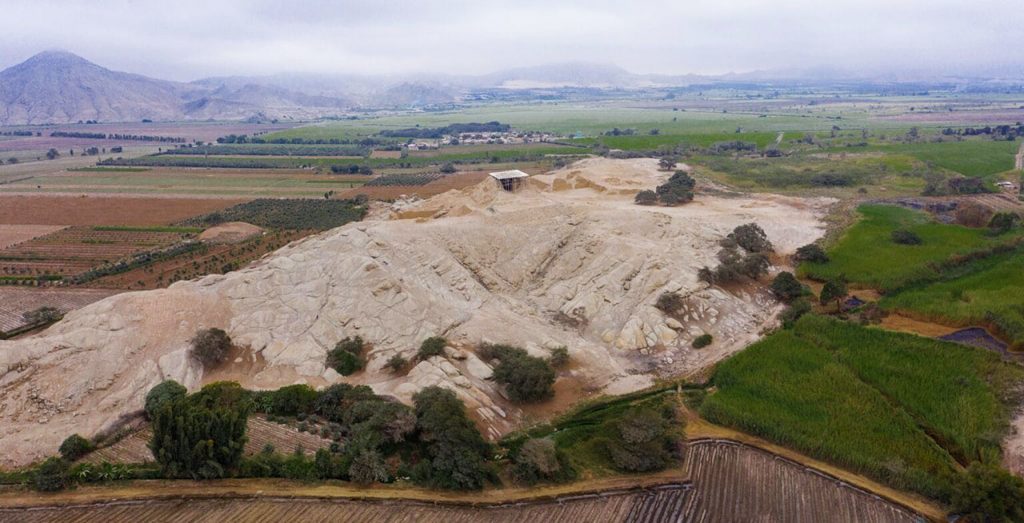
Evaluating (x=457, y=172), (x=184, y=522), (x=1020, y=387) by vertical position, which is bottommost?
(x=184, y=522)

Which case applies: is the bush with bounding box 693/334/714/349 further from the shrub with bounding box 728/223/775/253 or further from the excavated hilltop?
the shrub with bounding box 728/223/775/253

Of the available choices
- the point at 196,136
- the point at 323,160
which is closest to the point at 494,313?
the point at 323,160

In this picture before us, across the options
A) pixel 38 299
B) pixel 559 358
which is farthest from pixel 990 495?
pixel 38 299

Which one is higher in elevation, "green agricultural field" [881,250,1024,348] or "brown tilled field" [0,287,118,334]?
"green agricultural field" [881,250,1024,348]

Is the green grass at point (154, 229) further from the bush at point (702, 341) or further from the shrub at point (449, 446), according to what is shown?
the bush at point (702, 341)

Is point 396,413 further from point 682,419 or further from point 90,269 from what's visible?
point 90,269


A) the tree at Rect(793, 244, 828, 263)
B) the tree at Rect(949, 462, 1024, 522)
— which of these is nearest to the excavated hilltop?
the tree at Rect(793, 244, 828, 263)

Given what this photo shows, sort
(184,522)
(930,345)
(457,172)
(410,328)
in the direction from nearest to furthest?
(184,522) < (930,345) < (410,328) < (457,172)
